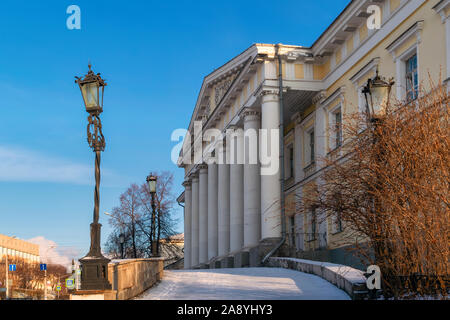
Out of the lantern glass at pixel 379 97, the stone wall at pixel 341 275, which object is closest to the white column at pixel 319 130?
the stone wall at pixel 341 275

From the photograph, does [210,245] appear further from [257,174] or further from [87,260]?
[87,260]

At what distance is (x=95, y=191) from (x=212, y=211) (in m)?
33.9

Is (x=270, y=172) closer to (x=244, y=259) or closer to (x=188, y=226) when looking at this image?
(x=244, y=259)

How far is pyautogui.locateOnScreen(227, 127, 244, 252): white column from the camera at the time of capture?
38250 mm

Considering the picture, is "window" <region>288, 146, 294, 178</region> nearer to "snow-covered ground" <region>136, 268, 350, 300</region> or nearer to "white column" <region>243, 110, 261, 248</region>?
"white column" <region>243, 110, 261, 248</region>

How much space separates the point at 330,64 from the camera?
3291 centimetres

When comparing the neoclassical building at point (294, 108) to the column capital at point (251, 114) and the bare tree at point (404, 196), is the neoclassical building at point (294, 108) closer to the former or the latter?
the column capital at point (251, 114)

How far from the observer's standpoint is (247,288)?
17.5 meters

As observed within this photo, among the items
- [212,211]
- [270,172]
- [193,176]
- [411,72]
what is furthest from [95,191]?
[193,176]

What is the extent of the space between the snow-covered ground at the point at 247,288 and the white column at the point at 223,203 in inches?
767

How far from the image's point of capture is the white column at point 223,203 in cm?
4228
